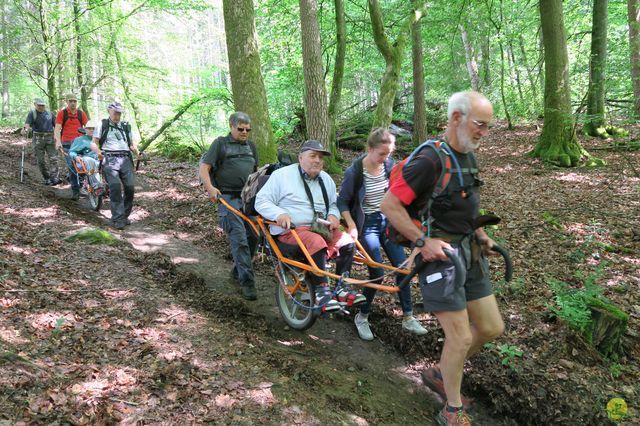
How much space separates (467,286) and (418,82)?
12305mm

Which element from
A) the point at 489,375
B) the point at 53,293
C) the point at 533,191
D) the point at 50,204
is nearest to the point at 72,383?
the point at 53,293

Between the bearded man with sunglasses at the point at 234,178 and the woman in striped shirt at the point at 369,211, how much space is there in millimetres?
1725

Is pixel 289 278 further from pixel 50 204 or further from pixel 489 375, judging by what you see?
pixel 50 204

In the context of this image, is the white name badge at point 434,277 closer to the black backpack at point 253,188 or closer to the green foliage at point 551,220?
the black backpack at point 253,188

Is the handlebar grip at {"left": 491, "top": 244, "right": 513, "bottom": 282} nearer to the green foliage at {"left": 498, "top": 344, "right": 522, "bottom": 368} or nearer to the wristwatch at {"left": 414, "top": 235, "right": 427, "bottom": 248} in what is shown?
the wristwatch at {"left": 414, "top": 235, "right": 427, "bottom": 248}

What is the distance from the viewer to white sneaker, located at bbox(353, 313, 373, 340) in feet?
15.8

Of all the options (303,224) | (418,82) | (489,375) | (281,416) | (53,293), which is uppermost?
(418,82)

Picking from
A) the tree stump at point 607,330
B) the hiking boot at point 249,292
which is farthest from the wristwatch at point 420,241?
the hiking boot at point 249,292

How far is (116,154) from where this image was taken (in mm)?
8594

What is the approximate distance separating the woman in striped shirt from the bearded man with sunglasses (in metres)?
1.73

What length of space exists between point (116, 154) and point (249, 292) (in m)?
4.85

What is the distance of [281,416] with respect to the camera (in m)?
3.00

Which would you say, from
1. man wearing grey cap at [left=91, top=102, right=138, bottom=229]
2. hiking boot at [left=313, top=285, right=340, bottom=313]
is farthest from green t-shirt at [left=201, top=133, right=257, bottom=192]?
man wearing grey cap at [left=91, top=102, right=138, bottom=229]

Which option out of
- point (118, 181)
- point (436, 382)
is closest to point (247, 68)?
point (118, 181)
